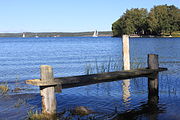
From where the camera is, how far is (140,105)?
33.6 feet

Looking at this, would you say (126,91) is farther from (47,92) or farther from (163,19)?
(163,19)

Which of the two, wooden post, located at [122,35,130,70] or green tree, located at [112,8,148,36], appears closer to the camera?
wooden post, located at [122,35,130,70]

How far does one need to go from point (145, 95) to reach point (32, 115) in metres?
5.37

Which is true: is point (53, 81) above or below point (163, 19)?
below

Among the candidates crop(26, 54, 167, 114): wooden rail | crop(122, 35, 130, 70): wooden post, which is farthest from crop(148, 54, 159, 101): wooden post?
crop(122, 35, 130, 70): wooden post

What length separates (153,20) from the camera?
109 meters

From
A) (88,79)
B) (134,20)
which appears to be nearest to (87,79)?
(88,79)

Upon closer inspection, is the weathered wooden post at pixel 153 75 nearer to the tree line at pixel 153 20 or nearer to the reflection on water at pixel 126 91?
the reflection on water at pixel 126 91

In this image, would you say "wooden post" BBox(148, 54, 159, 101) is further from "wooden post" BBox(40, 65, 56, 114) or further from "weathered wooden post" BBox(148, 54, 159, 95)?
"wooden post" BBox(40, 65, 56, 114)

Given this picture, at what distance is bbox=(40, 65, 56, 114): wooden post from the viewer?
24.7 feet

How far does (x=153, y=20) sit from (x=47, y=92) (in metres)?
106

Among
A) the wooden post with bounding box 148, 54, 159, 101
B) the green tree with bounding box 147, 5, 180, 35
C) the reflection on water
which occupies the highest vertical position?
the green tree with bounding box 147, 5, 180, 35

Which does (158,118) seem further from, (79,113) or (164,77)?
(164,77)

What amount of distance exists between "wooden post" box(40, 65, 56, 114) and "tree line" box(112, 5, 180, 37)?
105302 mm
